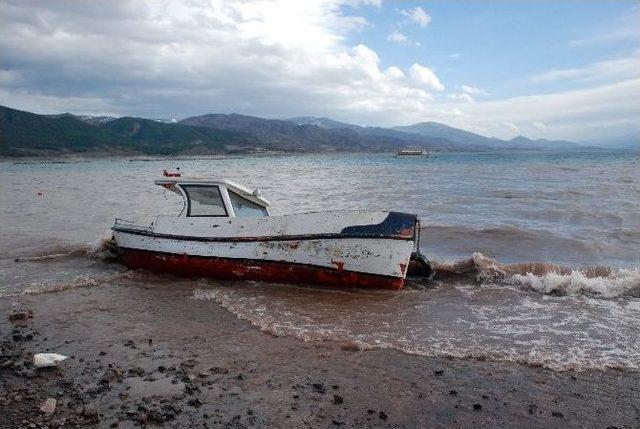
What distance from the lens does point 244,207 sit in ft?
39.1

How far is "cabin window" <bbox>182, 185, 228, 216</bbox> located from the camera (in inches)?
452

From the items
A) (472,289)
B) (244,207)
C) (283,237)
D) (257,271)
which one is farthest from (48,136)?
(472,289)

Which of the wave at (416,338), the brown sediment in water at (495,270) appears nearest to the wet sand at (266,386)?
the wave at (416,338)

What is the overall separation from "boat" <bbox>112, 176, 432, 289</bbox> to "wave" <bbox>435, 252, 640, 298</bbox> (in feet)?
3.89

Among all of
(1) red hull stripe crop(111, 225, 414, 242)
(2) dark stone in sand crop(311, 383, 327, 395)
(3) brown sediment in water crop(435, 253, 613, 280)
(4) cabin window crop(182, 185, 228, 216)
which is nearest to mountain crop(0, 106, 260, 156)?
(1) red hull stripe crop(111, 225, 414, 242)

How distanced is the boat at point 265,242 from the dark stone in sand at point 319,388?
4354mm

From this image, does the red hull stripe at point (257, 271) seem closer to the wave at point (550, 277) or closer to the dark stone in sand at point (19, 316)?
the wave at point (550, 277)

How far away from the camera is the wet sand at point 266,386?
5.31 m

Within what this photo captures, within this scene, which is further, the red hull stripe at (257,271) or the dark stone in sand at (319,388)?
the red hull stripe at (257,271)

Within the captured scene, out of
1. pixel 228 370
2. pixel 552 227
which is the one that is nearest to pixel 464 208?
pixel 552 227

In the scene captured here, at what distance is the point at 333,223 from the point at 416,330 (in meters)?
3.04

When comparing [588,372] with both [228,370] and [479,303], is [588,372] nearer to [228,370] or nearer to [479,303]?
[479,303]

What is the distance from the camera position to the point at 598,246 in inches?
591

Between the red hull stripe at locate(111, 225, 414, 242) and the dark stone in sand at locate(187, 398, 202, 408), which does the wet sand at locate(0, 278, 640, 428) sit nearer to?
the dark stone in sand at locate(187, 398, 202, 408)
